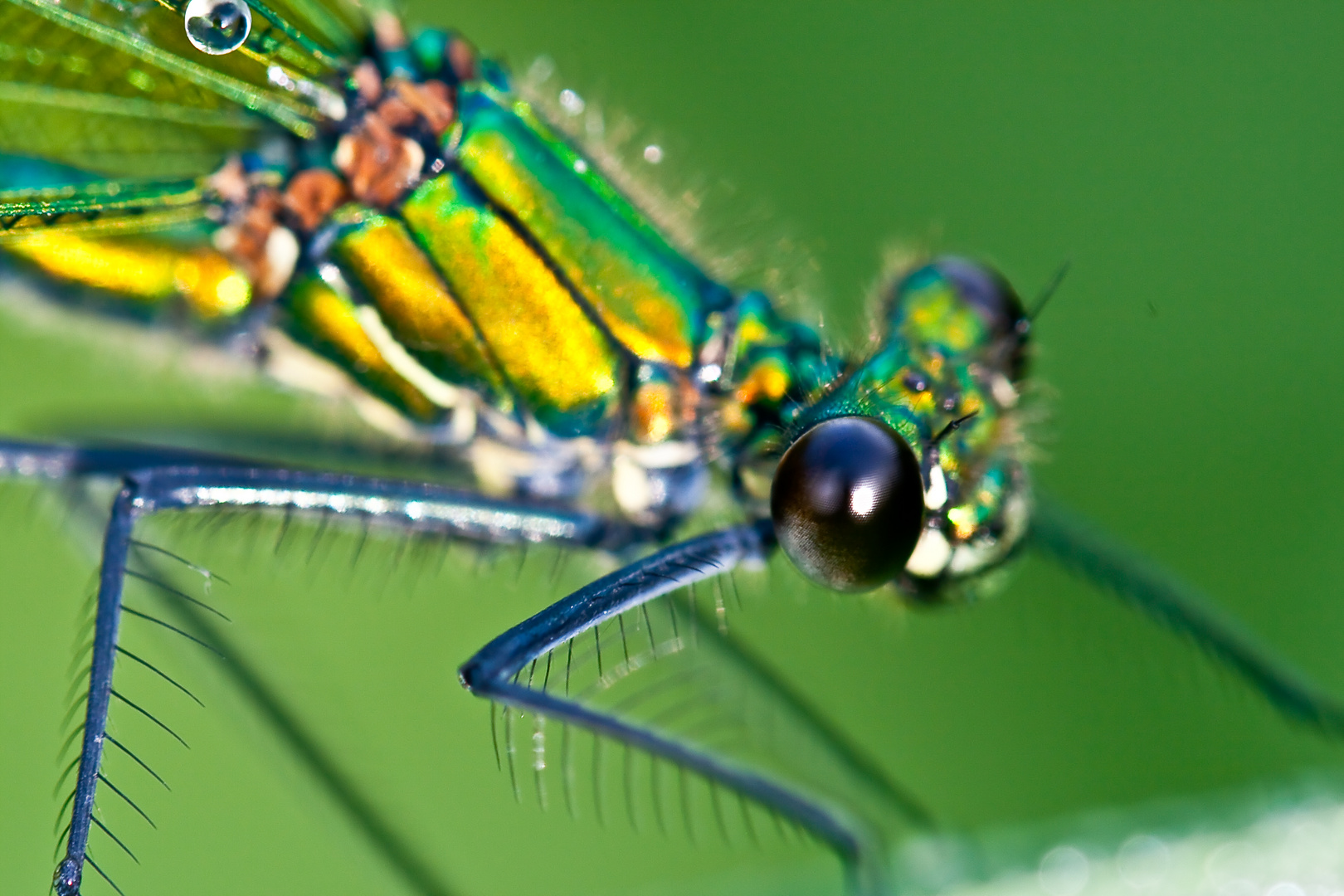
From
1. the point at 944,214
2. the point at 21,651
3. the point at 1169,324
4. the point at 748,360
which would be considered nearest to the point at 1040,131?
the point at 944,214

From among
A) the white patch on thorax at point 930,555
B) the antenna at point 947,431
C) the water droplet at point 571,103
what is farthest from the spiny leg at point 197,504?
the water droplet at point 571,103

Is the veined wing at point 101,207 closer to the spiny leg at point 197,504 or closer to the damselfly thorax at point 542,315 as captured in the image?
the damselfly thorax at point 542,315

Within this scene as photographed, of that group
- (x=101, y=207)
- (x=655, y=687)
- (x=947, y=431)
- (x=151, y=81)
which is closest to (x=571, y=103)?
(x=151, y=81)

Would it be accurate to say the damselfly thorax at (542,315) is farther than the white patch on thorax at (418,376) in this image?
No

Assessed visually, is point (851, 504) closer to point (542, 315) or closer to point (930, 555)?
point (930, 555)

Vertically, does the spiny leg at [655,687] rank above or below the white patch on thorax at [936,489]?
below
